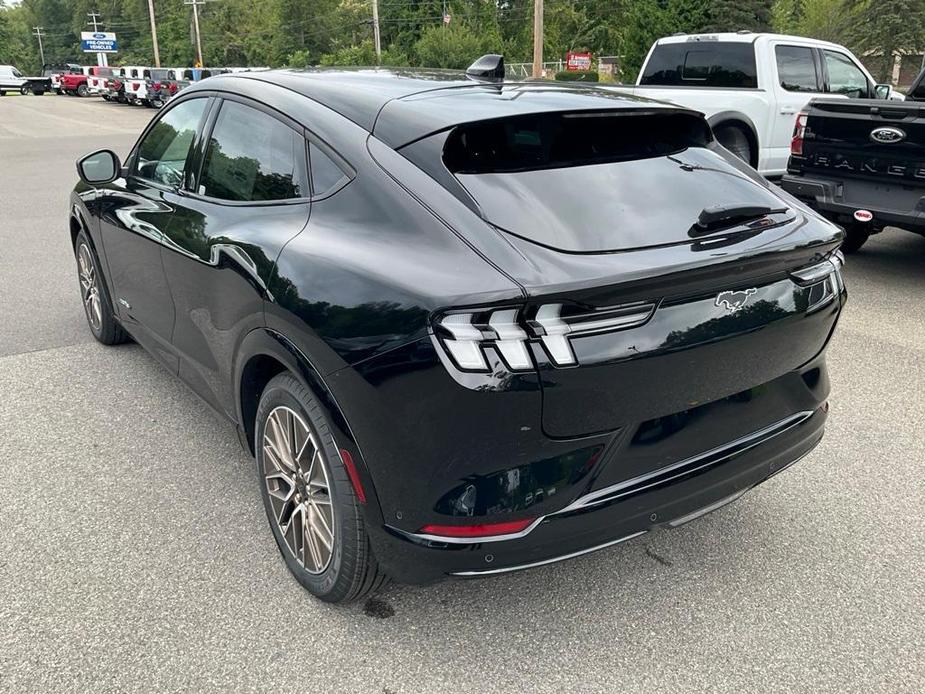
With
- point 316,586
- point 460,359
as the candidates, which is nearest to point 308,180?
point 460,359

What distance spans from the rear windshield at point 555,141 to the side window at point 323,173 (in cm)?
40

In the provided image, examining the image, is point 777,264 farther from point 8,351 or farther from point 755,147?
point 755,147

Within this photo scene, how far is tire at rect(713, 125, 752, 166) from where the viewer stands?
924cm

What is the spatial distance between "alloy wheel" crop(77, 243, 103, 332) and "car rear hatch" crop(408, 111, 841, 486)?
335cm

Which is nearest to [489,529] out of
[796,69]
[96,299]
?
[96,299]

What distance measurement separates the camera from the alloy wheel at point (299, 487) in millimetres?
2576

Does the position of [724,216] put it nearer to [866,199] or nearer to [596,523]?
[596,523]

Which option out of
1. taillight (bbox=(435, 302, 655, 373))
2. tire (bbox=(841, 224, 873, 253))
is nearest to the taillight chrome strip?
taillight (bbox=(435, 302, 655, 373))

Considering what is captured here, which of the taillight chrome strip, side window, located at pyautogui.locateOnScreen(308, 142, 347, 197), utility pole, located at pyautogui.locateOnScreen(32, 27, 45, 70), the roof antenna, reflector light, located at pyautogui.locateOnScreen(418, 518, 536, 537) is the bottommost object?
reflector light, located at pyautogui.locateOnScreen(418, 518, 536, 537)

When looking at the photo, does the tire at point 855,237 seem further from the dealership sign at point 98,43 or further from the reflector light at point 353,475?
the dealership sign at point 98,43

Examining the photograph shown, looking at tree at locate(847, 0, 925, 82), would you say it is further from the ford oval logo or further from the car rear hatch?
the car rear hatch

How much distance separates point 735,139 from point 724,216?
7.57 m

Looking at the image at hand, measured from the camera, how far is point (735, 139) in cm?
938

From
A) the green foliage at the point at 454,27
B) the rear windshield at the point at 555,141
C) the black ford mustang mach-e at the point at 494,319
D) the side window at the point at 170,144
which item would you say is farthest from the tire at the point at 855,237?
the green foliage at the point at 454,27
